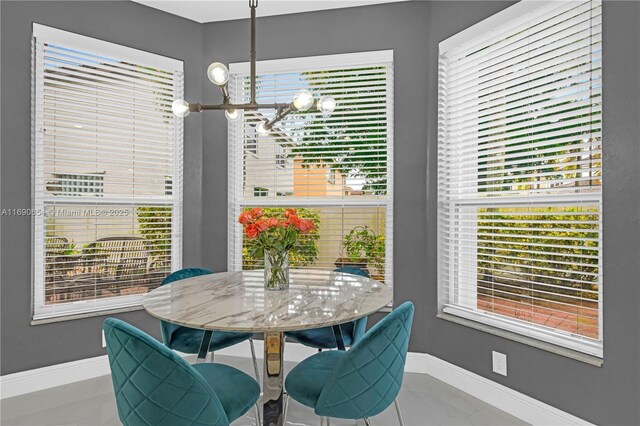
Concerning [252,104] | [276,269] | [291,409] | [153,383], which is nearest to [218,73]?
[252,104]

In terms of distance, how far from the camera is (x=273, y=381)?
1686mm

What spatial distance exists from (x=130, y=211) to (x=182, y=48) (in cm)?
141

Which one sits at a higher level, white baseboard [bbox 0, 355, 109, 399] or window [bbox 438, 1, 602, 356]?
window [bbox 438, 1, 602, 356]

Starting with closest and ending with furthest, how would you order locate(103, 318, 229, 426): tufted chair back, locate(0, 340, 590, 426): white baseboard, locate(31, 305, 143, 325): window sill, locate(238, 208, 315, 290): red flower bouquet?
locate(103, 318, 229, 426): tufted chair back → locate(238, 208, 315, 290): red flower bouquet → locate(0, 340, 590, 426): white baseboard → locate(31, 305, 143, 325): window sill

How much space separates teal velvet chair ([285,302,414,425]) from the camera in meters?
1.47

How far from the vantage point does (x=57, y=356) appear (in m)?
2.75

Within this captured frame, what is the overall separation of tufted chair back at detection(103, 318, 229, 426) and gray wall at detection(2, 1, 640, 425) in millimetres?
1828

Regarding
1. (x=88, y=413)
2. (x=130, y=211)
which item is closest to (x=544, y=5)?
(x=130, y=211)

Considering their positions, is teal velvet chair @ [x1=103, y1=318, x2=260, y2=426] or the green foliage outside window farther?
the green foliage outside window

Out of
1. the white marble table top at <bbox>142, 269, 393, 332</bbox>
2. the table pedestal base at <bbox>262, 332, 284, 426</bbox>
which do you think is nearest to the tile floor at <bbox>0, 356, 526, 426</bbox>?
the table pedestal base at <bbox>262, 332, 284, 426</bbox>

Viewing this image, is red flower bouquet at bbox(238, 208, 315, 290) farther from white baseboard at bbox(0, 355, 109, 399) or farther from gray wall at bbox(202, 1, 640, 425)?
white baseboard at bbox(0, 355, 109, 399)

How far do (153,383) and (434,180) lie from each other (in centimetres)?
227

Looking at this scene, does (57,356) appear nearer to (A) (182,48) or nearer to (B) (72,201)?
(B) (72,201)

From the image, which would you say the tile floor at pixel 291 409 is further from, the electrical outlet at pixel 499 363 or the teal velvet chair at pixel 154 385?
the teal velvet chair at pixel 154 385
